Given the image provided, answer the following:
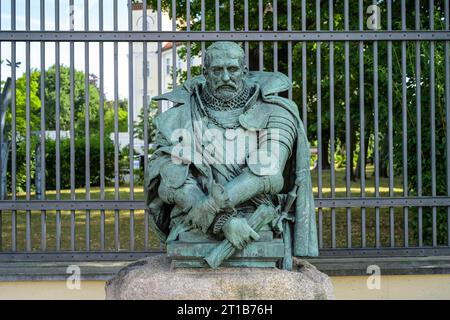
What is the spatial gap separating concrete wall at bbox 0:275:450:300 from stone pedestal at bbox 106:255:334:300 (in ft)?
6.59

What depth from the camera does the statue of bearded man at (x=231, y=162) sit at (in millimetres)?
3211

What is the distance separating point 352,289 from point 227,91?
2.69 metres

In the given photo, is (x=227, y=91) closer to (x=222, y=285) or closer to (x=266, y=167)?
(x=266, y=167)

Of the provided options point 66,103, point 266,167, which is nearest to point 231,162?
point 266,167

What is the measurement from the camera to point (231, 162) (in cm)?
337

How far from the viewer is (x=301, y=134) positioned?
3523mm

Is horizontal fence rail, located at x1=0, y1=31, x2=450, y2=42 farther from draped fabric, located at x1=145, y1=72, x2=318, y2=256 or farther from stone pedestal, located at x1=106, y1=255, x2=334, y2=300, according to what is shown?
stone pedestal, located at x1=106, y1=255, x2=334, y2=300

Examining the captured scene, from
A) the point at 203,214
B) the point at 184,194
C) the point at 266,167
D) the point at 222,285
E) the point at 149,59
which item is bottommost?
the point at 222,285

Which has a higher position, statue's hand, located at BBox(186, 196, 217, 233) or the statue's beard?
the statue's beard

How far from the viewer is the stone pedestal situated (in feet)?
10.6

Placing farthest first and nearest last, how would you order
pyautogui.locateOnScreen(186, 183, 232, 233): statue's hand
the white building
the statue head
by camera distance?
1. the white building
2. the statue head
3. pyautogui.locateOnScreen(186, 183, 232, 233): statue's hand

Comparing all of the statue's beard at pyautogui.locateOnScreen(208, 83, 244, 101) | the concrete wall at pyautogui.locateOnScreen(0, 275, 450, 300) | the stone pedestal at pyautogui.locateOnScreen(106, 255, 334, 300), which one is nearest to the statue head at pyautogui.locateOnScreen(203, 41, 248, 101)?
the statue's beard at pyautogui.locateOnScreen(208, 83, 244, 101)

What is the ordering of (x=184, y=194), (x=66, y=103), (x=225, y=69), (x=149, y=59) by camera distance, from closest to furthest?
(x=184, y=194) < (x=225, y=69) < (x=149, y=59) < (x=66, y=103)
